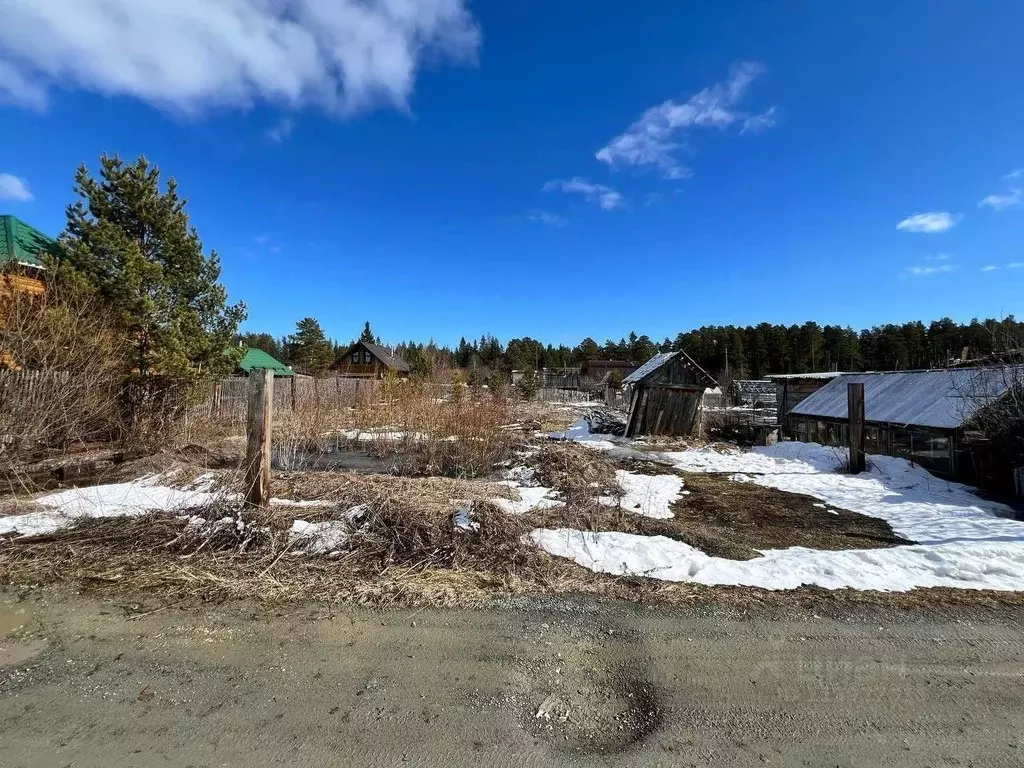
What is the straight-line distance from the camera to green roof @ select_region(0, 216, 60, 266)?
1041cm

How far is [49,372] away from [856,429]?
15087 millimetres

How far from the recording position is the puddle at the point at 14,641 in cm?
323

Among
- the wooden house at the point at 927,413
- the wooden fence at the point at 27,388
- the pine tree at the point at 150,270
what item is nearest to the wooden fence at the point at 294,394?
the pine tree at the point at 150,270

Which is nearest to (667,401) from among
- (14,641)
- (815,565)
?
(815,565)

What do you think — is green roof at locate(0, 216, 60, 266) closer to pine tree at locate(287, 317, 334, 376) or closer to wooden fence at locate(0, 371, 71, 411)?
wooden fence at locate(0, 371, 71, 411)

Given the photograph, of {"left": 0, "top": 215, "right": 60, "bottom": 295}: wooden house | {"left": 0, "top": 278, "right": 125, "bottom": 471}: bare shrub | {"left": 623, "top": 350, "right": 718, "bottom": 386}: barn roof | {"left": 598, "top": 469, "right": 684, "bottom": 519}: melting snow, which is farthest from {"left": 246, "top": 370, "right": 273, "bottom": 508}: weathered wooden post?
{"left": 623, "top": 350, "right": 718, "bottom": 386}: barn roof

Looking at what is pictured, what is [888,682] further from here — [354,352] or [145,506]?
[354,352]

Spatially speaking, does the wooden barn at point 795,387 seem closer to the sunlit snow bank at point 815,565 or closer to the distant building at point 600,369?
the sunlit snow bank at point 815,565

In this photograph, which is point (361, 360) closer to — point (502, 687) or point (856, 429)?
point (856, 429)

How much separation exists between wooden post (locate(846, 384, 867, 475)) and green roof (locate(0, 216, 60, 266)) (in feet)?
57.3

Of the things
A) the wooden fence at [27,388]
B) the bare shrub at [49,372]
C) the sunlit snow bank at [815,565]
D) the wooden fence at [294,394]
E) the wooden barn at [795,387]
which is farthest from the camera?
the wooden barn at [795,387]

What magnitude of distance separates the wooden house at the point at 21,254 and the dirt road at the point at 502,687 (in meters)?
7.05

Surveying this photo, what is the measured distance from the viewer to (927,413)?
418 inches

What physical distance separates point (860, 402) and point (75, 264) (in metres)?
17.3
